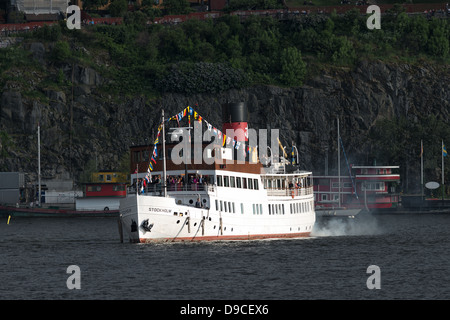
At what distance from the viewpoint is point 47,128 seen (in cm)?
17800

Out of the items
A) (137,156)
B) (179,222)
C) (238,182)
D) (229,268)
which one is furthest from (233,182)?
(229,268)

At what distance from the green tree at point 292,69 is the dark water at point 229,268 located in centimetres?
8231

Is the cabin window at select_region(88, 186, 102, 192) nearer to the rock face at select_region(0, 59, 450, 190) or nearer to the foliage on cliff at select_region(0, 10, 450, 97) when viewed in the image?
the rock face at select_region(0, 59, 450, 190)

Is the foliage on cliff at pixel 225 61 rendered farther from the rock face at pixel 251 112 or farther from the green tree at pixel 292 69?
the rock face at pixel 251 112

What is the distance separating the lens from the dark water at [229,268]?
63.8 meters

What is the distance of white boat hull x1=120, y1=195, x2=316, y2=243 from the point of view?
83.2 m

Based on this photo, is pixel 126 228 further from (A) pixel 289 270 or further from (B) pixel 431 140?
(B) pixel 431 140

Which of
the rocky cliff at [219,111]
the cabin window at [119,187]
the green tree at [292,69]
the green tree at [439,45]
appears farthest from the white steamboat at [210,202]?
the green tree at [439,45]

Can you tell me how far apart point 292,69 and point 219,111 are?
17243mm

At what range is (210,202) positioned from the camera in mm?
87375

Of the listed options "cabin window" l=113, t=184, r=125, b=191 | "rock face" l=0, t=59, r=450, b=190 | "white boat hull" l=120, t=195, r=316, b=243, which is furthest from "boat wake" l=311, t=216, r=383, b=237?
"cabin window" l=113, t=184, r=125, b=191

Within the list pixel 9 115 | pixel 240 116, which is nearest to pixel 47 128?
pixel 9 115

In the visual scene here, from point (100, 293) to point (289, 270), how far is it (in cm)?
1684

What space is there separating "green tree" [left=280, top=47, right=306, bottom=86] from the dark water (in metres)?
82.3
